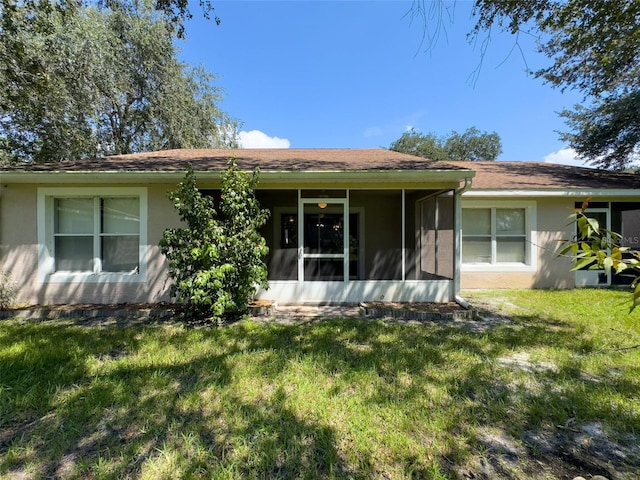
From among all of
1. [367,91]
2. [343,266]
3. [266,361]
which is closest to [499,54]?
[343,266]

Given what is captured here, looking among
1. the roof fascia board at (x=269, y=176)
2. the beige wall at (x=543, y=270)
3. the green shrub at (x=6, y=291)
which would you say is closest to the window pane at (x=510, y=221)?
the beige wall at (x=543, y=270)

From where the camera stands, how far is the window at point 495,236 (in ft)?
29.7

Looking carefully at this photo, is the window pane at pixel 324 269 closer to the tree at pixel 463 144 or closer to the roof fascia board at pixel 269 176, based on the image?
the roof fascia board at pixel 269 176

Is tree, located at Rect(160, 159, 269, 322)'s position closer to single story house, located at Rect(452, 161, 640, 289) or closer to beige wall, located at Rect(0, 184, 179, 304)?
beige wall, located at Rect(0, 184, 179, 304)

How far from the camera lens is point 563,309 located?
653 centimetres

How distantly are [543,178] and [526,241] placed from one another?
7.33 ft

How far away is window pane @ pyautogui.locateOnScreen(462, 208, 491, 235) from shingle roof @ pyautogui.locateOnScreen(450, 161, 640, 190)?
779 millimetres

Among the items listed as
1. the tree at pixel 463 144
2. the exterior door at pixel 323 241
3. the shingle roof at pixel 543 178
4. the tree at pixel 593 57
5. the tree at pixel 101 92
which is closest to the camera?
the tree at pixel 593 57

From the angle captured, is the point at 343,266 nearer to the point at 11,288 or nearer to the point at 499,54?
the point at 499,54

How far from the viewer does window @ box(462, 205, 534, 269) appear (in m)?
9.06

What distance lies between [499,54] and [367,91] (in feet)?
39.5

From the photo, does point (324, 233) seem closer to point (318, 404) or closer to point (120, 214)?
point (120, 214)

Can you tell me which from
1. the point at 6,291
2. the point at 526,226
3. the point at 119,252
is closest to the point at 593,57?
the point at 526,226

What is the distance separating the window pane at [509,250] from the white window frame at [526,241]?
120mm
